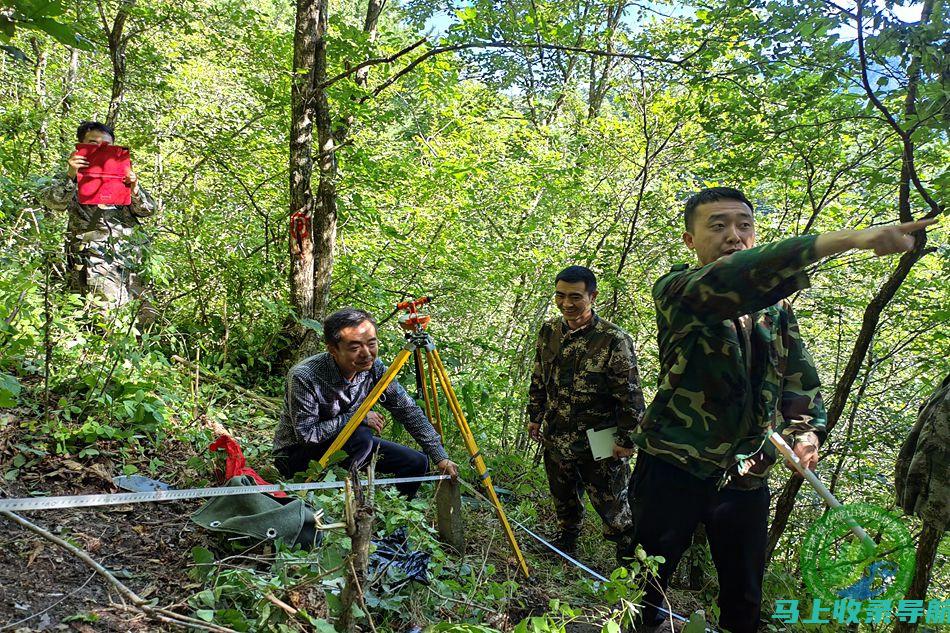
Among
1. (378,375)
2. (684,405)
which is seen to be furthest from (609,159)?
(684,405)

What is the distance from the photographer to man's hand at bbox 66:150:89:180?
447cm

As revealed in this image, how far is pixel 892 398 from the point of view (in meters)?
5.64

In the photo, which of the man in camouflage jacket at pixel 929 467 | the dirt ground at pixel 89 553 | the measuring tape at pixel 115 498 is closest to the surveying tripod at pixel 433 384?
the measuring tape at pixel 115 498

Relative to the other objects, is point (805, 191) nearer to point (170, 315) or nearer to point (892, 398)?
point (892, 398)

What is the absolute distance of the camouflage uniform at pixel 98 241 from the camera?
427 cm

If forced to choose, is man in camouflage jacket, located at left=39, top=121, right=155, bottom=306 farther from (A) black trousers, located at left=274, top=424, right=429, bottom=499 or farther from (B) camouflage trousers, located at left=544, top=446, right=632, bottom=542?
(B) camouflage trousers, located at left=544, top=446, right=632, bottom=542

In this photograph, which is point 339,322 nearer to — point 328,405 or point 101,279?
point 328,405

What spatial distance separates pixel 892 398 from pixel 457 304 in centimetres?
531

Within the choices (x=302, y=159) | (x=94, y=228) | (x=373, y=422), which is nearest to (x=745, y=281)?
(x=373, y=422)

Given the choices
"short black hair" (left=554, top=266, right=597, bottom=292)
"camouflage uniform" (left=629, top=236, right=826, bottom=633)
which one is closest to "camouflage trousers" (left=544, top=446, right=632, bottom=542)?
"short black hair" (left=554, top=266, right=597, bottom=292)

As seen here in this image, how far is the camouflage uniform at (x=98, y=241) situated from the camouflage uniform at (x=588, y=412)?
9.78 feet

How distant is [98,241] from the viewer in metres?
4.35

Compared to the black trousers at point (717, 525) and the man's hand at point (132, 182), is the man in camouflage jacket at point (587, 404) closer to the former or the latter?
the black trousers at point (717, 525)

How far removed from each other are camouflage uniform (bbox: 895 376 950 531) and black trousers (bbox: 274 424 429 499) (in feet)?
8.43
